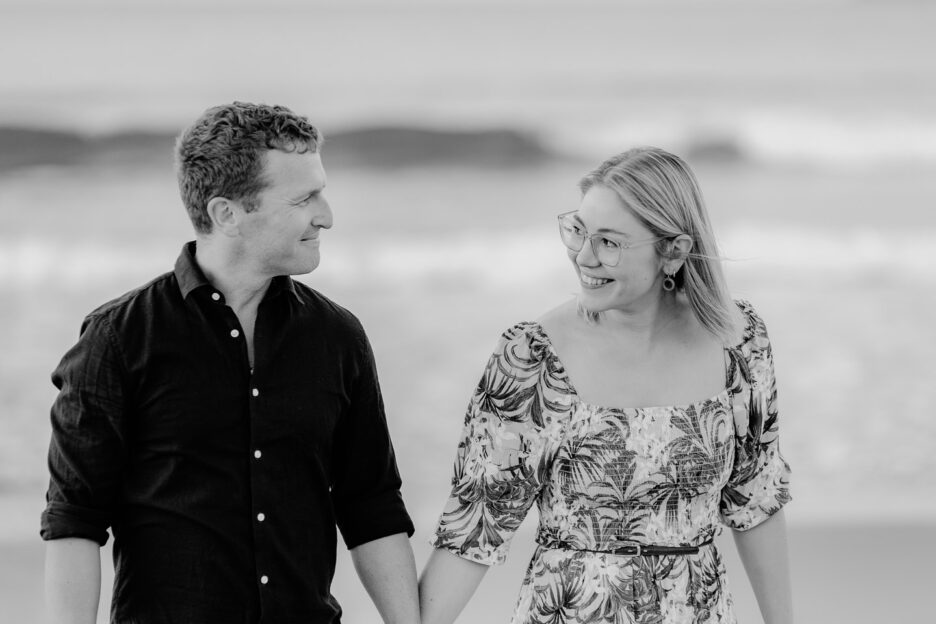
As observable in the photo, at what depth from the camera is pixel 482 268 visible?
5.26m

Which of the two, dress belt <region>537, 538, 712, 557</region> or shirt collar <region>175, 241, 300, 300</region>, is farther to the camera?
dress belt <region>537, 538, 712, 557</region>

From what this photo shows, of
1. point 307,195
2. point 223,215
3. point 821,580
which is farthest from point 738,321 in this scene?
point 821,580

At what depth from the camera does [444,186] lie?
5.29 m

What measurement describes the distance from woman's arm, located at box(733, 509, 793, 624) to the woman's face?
488 millimetres

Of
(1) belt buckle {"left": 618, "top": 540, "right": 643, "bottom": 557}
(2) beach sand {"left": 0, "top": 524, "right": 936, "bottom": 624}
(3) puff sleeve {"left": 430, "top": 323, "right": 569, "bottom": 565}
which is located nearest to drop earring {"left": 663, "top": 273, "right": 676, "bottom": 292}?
(3) puff sleeve {"left": 430, "top": 323, "right": 569, "bottom": 565}

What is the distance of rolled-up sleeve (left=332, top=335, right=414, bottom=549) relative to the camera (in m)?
1.73

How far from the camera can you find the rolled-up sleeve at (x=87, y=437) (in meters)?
1.52

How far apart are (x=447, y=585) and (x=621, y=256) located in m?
0.59

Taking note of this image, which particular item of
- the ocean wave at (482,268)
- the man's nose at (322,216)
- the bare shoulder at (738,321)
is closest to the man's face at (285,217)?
the man's nose at (322,216)

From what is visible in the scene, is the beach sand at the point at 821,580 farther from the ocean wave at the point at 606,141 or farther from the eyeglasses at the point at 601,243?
the ocean wave at the point at 606,141

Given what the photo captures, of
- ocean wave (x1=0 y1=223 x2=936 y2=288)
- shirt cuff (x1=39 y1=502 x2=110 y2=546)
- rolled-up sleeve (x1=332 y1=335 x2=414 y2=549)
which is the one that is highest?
ocean wave (x1=0 y1=223 x2=936 y2=288)

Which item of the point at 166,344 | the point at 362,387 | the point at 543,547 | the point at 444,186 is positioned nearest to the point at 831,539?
the point at 543,547

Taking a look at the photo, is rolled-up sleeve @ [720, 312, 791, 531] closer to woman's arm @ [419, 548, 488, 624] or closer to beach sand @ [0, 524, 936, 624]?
woman's arm @ [419, 548, 488, 624]

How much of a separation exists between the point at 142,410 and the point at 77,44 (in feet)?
10.4
